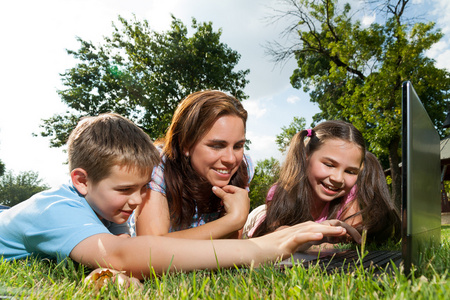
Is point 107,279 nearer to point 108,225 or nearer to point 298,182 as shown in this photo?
point 108,225

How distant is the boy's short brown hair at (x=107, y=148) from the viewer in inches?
93.5

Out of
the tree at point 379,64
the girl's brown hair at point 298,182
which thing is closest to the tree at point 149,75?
the tree at point 379,64

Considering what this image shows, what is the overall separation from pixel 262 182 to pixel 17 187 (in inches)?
2012

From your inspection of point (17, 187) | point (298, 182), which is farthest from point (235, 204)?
point (17, 187)

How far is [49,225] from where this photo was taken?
202 cm

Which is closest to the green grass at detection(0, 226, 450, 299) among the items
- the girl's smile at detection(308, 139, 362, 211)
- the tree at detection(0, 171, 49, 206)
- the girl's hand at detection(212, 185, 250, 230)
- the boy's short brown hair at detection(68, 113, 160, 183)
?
the boy's short brown hair at detection(68, 113, 160, 183)

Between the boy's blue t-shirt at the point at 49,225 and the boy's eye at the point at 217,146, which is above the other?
the boy's eye at the point at 217,146

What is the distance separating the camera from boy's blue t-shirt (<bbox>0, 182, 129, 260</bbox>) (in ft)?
6.41

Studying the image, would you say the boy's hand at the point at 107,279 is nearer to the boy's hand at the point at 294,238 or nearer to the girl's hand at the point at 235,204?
the boy's hand at the point at 294,238

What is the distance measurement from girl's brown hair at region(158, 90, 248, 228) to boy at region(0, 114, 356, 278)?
58cm

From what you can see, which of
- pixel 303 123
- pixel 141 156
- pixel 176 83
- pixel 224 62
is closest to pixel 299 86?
pixel 224 62

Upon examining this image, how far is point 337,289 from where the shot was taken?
128 cm

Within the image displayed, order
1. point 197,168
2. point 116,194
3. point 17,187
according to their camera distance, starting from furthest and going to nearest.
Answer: point 17,187 < point 197,168 < point 116,194

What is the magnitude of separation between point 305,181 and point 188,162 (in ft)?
4.72
